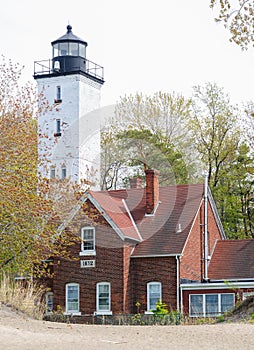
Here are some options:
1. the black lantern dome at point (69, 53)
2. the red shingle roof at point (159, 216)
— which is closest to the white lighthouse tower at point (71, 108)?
the black lantern dome at point (69, 53)

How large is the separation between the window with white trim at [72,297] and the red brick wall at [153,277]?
2782mm

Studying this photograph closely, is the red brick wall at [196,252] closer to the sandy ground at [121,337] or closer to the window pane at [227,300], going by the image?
the window pane at [227,300]

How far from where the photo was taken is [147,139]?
4731cm

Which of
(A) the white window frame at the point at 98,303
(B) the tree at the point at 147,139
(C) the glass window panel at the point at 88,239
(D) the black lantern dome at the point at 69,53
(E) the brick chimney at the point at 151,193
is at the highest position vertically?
(D) the black lantern dome at the point at 69,53

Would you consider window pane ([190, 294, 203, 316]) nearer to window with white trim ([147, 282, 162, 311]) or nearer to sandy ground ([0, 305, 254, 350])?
window with white trim ([147, 282, 162, 311])

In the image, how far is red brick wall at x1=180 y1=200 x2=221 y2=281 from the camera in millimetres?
35250

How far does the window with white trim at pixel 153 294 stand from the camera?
34.6 metres

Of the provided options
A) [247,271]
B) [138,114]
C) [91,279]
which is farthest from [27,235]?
[138,114]

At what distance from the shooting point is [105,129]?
51812 mm

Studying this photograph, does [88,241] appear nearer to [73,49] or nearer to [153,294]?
[153,294]

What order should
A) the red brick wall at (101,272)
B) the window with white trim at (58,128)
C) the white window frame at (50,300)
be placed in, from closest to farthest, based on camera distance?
the red brick wall at (101,272), the white window frame at (50,300), the window with white trim at (58,128)

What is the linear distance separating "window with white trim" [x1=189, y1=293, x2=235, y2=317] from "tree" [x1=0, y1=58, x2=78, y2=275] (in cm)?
842

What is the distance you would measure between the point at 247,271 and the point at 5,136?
14887 mm

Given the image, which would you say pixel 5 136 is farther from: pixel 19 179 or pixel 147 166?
pixel 147 166
